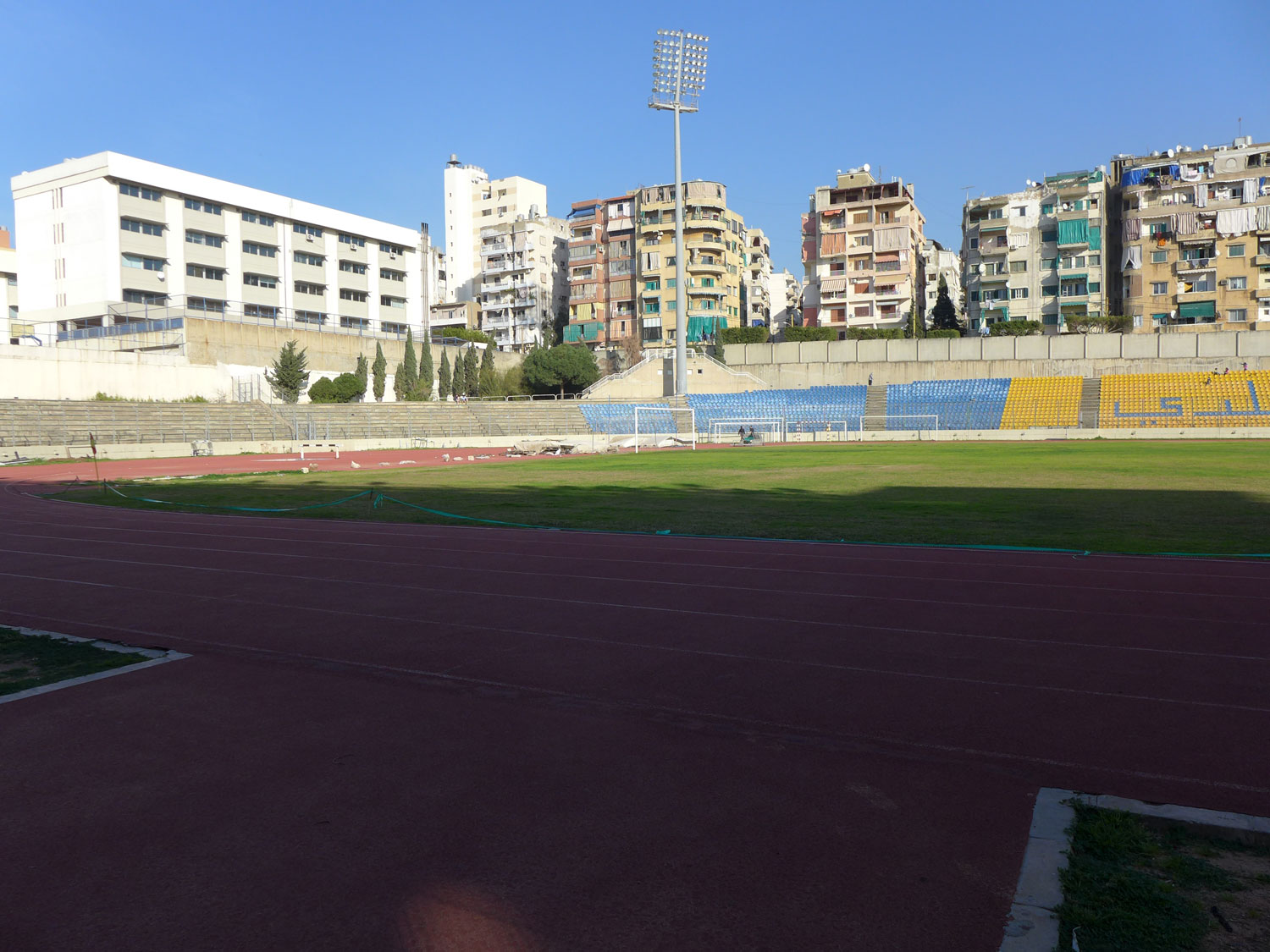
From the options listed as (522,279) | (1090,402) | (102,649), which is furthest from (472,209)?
(102,649)

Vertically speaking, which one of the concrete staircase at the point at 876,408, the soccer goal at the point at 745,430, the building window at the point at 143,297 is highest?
the building window at the point at 143,297

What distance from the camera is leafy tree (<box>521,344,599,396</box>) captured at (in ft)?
226

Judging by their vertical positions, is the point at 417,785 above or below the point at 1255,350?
below

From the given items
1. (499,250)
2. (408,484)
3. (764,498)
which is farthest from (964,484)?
(499,250)

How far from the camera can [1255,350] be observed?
2242 inches

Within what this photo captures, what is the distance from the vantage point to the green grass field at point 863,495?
1355 centimetres

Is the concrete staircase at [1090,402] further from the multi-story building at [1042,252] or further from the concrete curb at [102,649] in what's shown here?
the concrete curb at [102,649]

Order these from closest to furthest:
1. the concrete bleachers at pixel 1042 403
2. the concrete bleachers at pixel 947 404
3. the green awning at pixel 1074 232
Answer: the concrete bleachers at pixel 1042 403
the concrete bleachers at pixel 947 404
the green awning at pixel 1074 232

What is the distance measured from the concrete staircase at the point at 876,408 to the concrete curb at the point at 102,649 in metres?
53.1

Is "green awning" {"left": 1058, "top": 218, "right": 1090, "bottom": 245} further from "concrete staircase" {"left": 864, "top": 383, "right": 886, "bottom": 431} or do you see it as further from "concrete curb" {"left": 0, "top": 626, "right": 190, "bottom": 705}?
"concrete curb" {"left": 0, "top": 626, "right": 190, "bottom": 705}

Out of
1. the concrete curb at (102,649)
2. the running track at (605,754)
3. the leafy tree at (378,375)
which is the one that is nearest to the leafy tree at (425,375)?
the leafy tree at (378,375)

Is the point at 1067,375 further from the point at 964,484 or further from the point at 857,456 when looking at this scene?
the point at 964,484

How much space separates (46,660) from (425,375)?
58479 millimetres

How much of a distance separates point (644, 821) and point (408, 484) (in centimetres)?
2226
